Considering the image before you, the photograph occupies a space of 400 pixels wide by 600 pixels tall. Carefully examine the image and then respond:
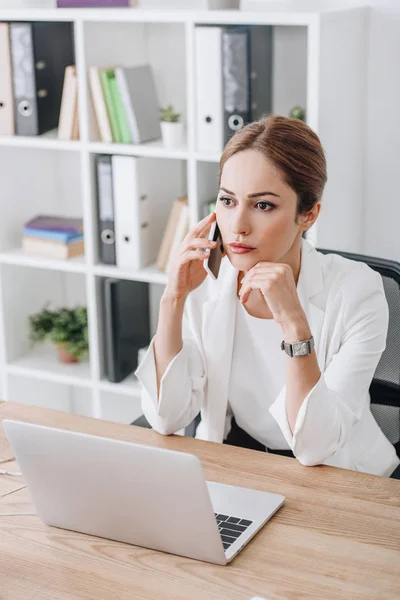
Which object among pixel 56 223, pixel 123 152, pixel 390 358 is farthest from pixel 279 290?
pixel 56 223

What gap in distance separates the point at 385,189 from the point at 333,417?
1.32 meters

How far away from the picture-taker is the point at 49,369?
328 cm

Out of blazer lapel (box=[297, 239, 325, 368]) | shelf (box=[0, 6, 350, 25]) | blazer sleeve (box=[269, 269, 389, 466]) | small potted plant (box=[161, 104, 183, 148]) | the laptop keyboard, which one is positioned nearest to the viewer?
the laptop keyboard

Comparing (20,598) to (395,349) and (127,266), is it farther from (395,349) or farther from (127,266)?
(127,266)

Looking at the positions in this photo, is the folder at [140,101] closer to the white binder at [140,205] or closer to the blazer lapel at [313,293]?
the white binder at [140,205]

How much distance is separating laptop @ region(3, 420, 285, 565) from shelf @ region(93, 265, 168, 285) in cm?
154

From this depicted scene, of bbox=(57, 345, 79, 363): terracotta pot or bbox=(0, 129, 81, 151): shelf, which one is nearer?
bbox=(0, 129, 81, 151): shelf

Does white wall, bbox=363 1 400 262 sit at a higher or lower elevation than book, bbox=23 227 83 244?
higher

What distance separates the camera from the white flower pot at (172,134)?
277cm

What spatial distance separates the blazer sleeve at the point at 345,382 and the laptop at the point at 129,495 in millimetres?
218

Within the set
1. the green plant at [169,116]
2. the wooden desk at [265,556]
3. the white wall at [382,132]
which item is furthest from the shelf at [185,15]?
the wooden desk at [265,556]

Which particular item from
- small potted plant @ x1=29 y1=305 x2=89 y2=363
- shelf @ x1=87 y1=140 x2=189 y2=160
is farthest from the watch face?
small potted plant @ x1=29 y1=305 x2=89 y2=363

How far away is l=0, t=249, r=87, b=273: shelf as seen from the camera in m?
3.04

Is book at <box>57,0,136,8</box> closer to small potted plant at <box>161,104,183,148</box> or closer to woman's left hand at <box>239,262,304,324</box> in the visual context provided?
small potted plant at <box>161,104,183,148</box>
